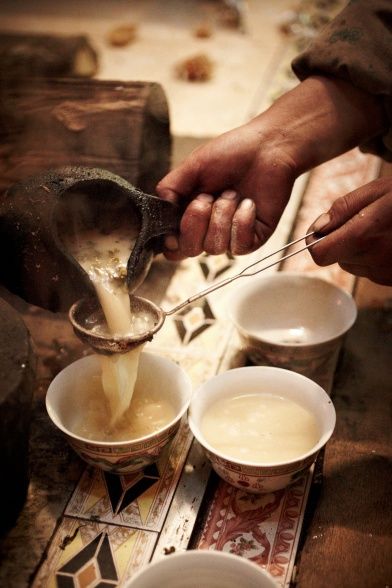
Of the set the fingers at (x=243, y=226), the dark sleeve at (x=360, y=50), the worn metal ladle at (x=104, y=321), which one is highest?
the dark sleeve at (x=360, y=50)

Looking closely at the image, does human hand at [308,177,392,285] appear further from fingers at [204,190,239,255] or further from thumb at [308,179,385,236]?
fingers at [204,190,239,255]

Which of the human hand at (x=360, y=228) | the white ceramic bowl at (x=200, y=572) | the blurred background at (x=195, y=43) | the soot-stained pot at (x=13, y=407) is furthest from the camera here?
the blurred background at (x=195, y=43)

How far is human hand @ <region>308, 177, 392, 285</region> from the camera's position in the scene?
196cm

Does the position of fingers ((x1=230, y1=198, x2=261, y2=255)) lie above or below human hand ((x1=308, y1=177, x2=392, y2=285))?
below

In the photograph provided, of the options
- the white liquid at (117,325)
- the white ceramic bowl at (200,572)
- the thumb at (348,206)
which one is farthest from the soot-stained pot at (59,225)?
the white ceramic bowl at (200,572)

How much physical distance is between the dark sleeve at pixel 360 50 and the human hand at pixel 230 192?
35 centimetres

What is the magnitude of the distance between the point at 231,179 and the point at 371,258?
593mm

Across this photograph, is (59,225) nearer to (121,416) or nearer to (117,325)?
(117,325)

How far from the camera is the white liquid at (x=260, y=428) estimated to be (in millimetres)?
1863

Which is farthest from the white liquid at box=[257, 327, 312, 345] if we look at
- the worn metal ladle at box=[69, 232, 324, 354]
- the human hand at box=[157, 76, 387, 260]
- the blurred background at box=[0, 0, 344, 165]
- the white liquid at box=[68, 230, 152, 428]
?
the blurred background at box=[0, 0, 344, 165]

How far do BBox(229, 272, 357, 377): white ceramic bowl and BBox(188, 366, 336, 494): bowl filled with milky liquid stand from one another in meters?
0.22

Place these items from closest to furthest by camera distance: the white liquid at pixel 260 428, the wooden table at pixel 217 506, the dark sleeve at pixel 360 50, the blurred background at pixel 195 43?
the wooden table at pixel 217 506 < the white liquid at pixel 260 428 < the dark sleeve at pixel 360 50 < the blurred background at pixel 195 43

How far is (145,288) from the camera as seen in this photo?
2.77 meters

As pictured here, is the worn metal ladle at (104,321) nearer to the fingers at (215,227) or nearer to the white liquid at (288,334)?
the fingers at (215,227)
